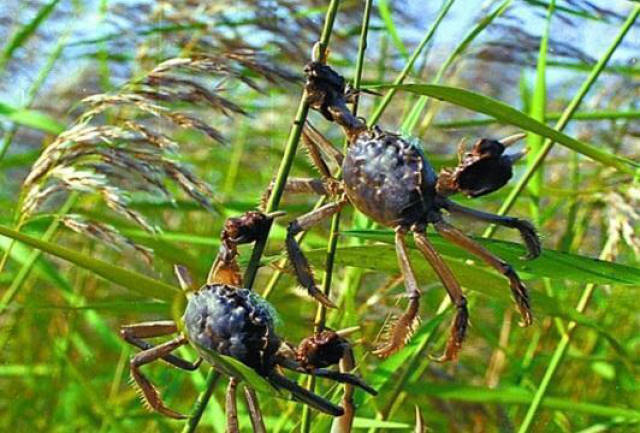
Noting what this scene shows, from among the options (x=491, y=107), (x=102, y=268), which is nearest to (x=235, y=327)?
(x=102, y=268)

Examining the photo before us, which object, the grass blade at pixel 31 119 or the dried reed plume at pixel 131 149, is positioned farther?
the grass blade at pixel 31 119

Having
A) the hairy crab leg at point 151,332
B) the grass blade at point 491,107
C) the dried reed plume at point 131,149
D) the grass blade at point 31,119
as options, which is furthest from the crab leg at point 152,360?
the grass blade at point 31,119

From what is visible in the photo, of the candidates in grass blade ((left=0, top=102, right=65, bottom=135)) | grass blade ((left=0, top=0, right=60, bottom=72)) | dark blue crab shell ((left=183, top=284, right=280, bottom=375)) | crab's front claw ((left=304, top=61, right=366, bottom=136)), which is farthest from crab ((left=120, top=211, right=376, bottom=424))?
grass blade ((left=0, top=0, right=60, bottom=72))

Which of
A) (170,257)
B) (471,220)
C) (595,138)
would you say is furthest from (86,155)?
(595,138)

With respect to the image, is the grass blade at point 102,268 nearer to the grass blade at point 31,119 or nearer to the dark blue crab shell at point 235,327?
the dark blue crab shell at point 235,327

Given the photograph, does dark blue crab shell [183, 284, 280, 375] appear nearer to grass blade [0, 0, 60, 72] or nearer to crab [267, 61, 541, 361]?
crab [267, 61, 541, 361]

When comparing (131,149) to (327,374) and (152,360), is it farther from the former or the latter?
(327,374)
